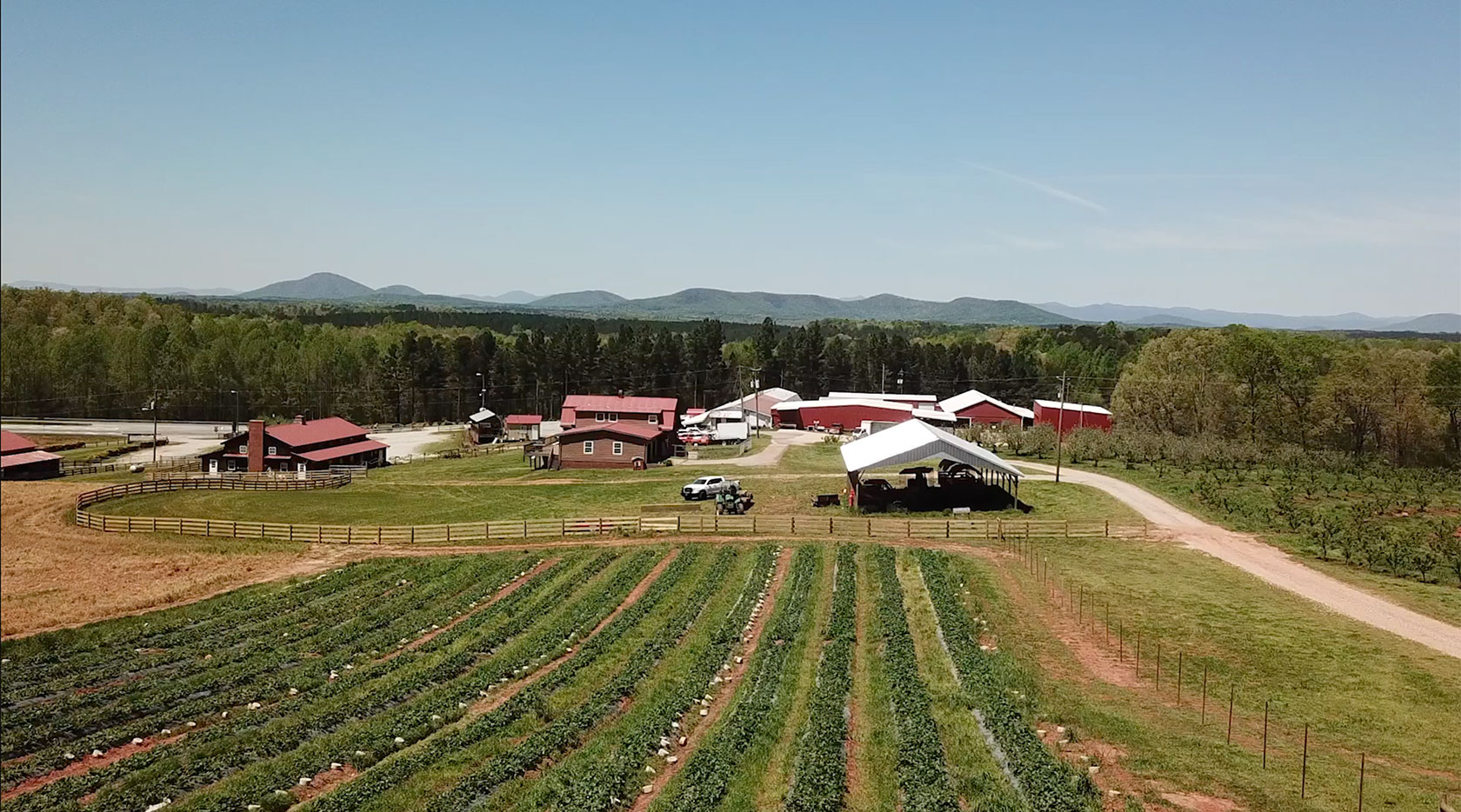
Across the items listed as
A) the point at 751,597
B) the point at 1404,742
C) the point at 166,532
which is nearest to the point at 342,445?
the point at 166,532

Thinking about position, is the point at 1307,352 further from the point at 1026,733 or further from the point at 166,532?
the point at 166,532

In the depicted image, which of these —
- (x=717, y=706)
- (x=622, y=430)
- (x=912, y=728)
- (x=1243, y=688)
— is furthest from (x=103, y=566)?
(x=1243, y=688)

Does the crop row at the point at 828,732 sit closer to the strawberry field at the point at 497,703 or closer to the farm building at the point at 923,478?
the strawberry field at the point at 497,703

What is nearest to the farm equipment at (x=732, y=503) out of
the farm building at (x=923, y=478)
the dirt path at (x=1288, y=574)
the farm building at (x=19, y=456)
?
the farm building at (x=923, y=478)

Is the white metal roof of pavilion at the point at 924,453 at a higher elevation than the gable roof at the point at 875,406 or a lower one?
higher

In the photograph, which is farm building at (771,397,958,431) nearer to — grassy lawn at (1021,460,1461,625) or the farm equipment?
grassy lawn at (1021,460,1461,625)

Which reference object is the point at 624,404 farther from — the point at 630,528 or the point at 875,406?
the point at 630,528
